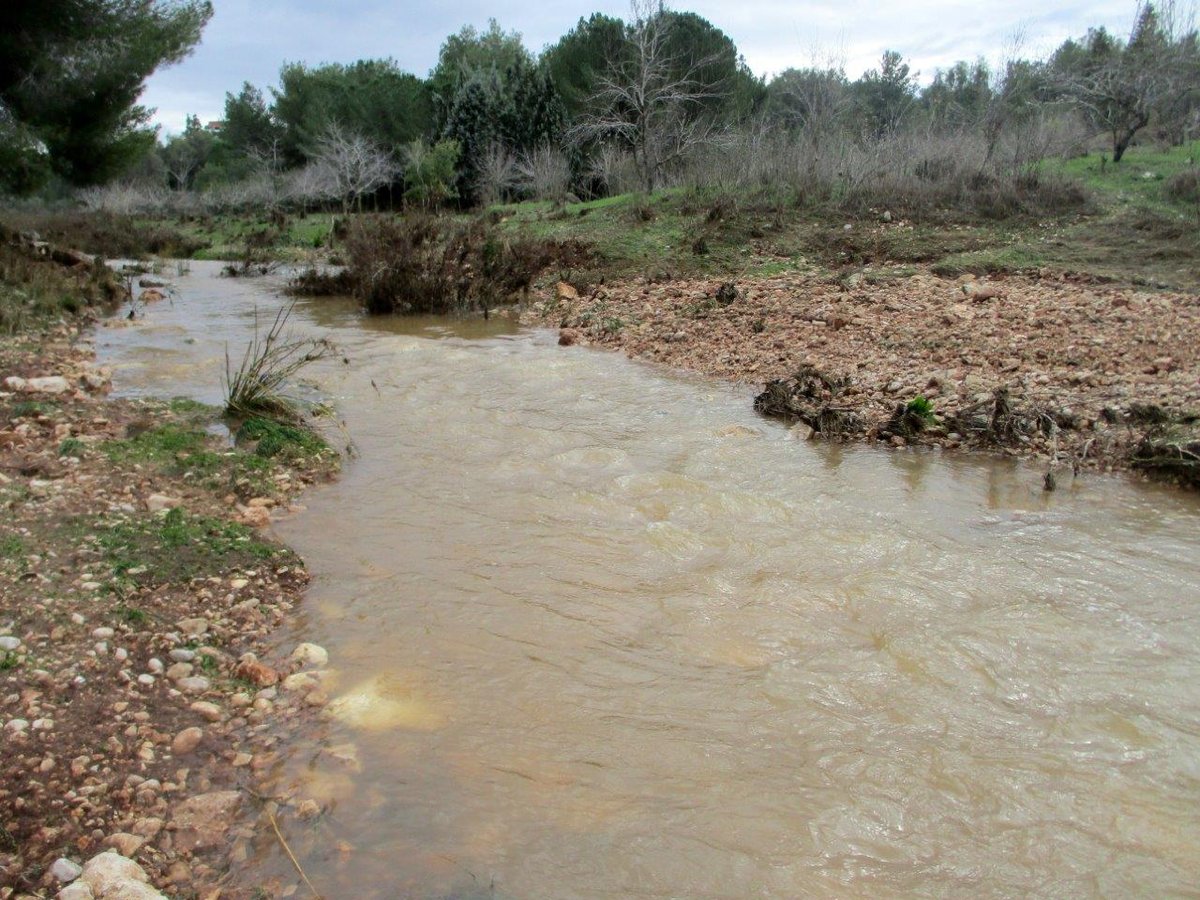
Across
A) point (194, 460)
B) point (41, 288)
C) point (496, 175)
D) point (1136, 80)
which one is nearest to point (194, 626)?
point (194, 460)

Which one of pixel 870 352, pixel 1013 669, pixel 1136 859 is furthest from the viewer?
pixel 870 352

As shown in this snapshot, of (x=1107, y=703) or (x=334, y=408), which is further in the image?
(x=334, y=408)

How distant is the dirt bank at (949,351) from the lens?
6559 millimetres

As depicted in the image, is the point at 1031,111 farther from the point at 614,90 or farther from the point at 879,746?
the point at 879,746

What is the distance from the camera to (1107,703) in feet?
11.5

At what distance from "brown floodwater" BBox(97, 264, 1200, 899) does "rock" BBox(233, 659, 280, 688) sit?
269 mm

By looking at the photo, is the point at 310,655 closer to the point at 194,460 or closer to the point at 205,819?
the point at 205,819

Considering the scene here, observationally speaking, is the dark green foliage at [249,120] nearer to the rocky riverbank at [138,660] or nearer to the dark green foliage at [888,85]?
the dark green foliage at [888,85]

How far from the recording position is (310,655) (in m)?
3.79

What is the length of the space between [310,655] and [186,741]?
0.72m

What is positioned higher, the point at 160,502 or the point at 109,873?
the point at 160,502

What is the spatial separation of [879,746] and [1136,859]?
84 cm

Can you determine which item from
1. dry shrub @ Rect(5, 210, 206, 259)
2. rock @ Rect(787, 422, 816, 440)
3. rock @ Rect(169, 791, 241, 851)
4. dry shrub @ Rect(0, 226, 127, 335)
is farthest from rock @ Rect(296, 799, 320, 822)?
dry shrub @ Rect(5, 210, 206, 259)

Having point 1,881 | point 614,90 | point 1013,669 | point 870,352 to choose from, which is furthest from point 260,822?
point 614,90
